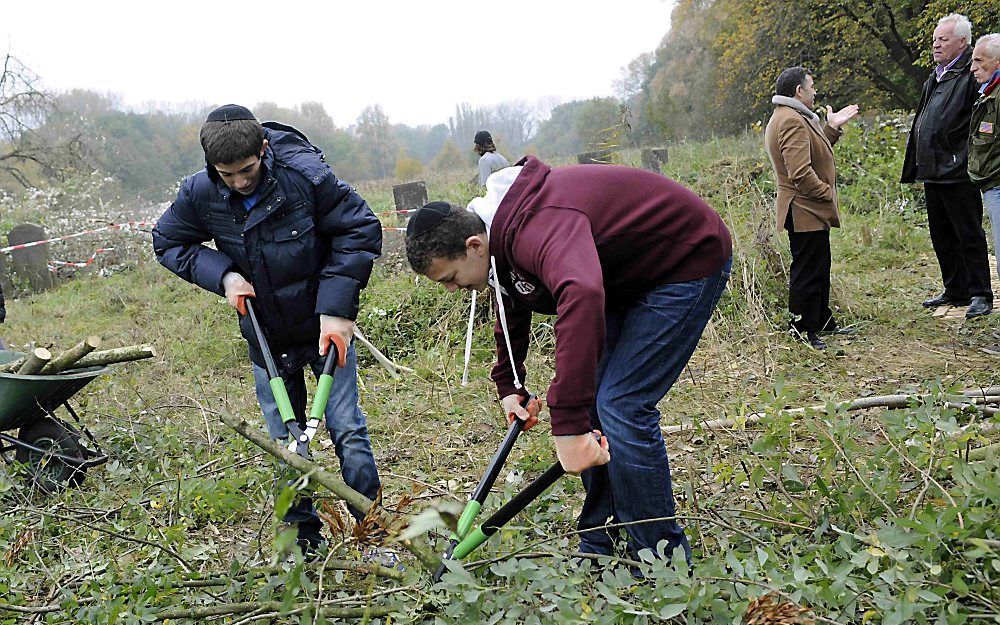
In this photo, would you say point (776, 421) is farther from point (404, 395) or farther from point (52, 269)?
point (52, 269)

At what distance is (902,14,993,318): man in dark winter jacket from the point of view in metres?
5.01

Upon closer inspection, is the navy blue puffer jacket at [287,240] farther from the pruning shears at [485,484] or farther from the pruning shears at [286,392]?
the pruning shears at [485,484]

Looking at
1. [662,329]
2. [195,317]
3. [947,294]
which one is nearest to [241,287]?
[662,329]

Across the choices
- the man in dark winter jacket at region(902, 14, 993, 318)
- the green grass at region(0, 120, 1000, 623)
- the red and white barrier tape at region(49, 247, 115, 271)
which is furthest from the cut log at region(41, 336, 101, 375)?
the red and white barrier tape at region(49, 247, 115, 271)

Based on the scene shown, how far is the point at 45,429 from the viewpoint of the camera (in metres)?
3.89

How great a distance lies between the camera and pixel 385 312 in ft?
20.8

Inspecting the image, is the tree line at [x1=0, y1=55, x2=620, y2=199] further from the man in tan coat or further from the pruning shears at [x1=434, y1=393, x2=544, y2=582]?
the pruning shears at [x1=434, y1=393, x2=544, y2=582]

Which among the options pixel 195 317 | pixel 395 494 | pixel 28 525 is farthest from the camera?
pixel 195 317

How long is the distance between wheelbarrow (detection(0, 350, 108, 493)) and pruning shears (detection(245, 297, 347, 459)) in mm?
1398

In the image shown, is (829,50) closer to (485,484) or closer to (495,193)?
(495,193)

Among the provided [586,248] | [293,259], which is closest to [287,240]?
[293,259]

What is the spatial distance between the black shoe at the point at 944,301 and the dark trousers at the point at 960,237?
0.7 inches

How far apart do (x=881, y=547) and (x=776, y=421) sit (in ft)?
2.60

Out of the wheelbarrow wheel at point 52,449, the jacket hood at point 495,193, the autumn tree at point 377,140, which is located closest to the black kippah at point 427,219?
the jacket hood at point 495,193
